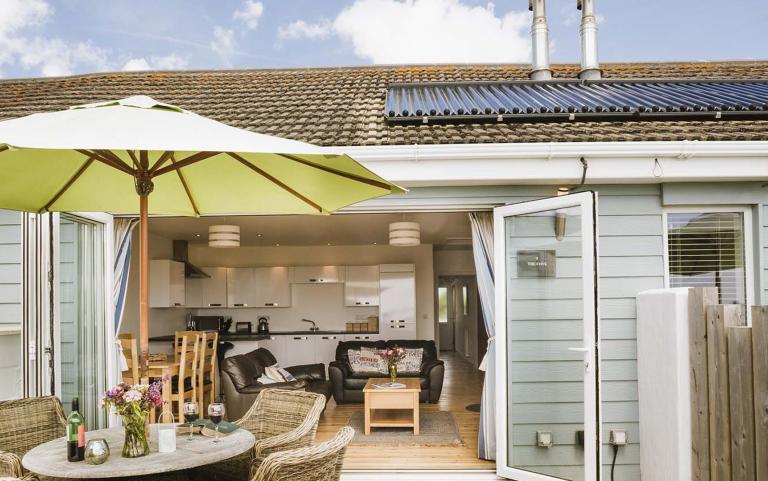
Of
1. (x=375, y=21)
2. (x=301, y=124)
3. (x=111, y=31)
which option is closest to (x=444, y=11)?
(x=375, y=21)

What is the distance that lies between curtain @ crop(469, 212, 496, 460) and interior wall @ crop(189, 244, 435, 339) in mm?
7390

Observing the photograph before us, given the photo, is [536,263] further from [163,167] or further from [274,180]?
[163,167]

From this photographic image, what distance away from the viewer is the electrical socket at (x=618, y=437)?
4977mm

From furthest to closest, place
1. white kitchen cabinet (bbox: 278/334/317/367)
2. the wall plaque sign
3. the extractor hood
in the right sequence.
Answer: white kitchen cabinet (bbox: 278/334/317/367) < the extractor hood < the wall plaque sign

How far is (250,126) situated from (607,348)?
347cm

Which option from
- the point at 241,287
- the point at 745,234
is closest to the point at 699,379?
the point at 745,234

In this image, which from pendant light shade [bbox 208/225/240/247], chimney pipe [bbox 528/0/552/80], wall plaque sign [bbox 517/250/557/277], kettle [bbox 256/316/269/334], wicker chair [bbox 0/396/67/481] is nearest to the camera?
wicker chair [bbox 0/396/67/481]

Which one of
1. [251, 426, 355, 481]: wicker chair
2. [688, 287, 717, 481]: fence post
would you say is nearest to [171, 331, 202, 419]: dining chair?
[251, 426, 355, 481]: wicker chair

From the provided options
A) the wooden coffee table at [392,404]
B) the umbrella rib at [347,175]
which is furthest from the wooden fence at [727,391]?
the wooden coffee table at [392,404]

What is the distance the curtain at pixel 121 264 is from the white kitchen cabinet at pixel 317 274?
7.26m

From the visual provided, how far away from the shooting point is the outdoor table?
8.76ft

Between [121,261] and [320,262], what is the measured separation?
24.7 feet

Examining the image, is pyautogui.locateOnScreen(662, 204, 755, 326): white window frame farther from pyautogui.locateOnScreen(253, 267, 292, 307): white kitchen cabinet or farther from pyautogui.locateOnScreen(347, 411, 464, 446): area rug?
pyautogui.locateOnScreen(253, 267, 292, 307): white kitchen cabinet

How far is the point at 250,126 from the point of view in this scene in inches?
227
